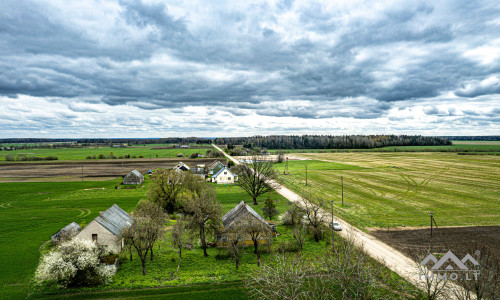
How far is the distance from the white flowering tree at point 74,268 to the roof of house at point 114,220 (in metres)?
5.08

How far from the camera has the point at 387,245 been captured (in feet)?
108

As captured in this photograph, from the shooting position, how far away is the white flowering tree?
2431 cm

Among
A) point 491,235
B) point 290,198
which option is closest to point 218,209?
point 290,198

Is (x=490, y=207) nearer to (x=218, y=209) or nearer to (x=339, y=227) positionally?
(x=339, y=227)

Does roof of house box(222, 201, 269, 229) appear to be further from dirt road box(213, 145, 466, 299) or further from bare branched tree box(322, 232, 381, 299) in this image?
bare branched tree box(322, 232, 381, 299)

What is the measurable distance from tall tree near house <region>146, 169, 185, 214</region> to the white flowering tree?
23.1 meters

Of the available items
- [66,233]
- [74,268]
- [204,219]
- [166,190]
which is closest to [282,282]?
[204,219]

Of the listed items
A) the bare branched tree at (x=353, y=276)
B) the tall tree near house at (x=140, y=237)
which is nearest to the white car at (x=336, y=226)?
the bare branched tree at (x=353, y=276)

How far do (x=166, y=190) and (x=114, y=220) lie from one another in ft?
52.0

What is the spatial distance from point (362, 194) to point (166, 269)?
166 feet

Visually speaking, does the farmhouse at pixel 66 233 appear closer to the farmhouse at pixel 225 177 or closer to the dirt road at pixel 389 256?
the dirt road at pixel 389 256

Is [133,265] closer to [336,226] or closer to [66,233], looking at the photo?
[66,233]

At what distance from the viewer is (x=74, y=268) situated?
80.4 feet

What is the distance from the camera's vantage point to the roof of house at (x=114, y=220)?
3219cm
